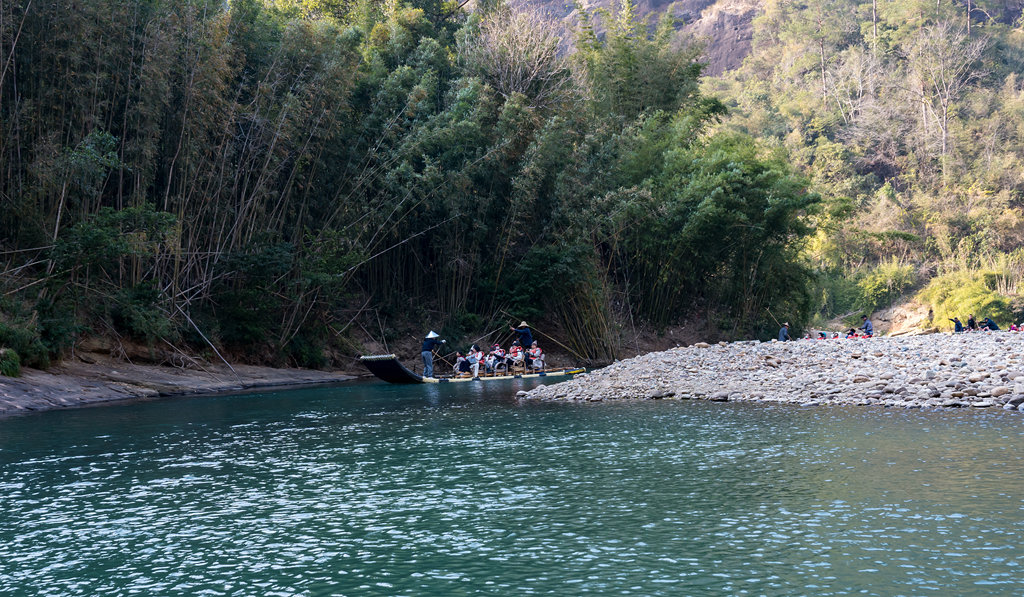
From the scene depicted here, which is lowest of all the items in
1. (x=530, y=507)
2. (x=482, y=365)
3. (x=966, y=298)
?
(x=530, y=507)

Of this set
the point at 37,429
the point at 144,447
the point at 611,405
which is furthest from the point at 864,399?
the point at 37,429

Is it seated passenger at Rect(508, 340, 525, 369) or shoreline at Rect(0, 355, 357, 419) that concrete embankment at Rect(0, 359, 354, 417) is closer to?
shoreline at Rect(0, 355, 357, 419)

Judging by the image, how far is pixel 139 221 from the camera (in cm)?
1738

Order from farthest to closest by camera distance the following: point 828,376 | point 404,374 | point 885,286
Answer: point 885,286 < point 404,374 < point 828,376

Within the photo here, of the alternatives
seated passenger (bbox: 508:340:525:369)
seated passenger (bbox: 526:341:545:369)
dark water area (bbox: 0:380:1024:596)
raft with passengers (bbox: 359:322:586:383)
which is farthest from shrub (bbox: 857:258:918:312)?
dark water area (bbox: 0:380:1024:596)

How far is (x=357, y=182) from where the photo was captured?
74.4ft

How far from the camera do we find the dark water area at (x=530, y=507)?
531 cm

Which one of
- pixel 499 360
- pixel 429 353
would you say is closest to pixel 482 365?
pixel 499 360

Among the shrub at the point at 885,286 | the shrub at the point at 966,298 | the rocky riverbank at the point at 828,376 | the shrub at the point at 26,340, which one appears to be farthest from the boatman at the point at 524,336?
the shrub at the point at 885,286

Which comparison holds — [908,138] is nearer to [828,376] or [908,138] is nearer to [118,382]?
[828,376]

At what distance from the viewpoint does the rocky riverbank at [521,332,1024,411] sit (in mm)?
12664

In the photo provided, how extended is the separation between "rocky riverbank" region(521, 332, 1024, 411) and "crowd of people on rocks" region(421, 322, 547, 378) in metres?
3.98

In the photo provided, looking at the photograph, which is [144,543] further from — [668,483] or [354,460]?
[668,483]

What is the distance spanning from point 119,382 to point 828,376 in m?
13.4
